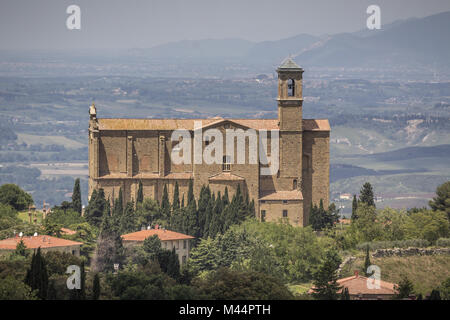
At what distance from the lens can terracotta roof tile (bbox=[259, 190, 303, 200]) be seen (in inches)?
3942

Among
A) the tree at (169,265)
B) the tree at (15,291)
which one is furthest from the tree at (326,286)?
the tree at (15,291)

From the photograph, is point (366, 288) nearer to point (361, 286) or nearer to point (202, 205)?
point (361, 286)

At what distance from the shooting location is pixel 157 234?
→ 88750 millimetres

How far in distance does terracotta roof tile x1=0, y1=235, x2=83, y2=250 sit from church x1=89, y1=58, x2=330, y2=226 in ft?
56.8

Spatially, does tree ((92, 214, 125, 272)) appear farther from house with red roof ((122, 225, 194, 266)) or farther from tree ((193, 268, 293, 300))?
tree ((193, 268, 293, 300))

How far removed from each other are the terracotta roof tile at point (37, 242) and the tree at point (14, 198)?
1960 cm

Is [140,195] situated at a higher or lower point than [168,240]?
higher

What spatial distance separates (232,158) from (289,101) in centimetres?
716

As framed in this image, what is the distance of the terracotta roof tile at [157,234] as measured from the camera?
290 ft

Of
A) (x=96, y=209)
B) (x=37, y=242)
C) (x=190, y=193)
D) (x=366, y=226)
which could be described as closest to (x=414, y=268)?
(x=366, y=226)

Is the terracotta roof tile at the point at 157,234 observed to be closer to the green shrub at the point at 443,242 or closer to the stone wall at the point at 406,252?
the stone wall at the point at 406,252

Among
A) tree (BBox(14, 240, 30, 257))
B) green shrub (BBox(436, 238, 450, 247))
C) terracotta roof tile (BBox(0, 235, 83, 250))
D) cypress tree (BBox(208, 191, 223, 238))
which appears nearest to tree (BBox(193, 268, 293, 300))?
tree (BBox(14, 240, 30, 257))
